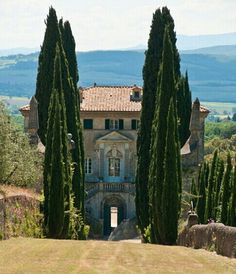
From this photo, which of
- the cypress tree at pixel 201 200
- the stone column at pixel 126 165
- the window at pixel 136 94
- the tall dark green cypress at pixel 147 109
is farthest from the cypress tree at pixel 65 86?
the stone column at pixel 126 165

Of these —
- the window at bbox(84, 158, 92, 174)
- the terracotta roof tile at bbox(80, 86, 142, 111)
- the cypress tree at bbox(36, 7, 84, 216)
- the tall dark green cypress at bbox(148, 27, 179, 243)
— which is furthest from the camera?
the window at bbox(84, 158, 92, 174)

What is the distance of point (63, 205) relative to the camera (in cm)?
3041

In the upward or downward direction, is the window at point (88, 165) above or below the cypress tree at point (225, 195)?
below

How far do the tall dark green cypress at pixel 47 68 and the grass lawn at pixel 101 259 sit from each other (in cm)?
2530

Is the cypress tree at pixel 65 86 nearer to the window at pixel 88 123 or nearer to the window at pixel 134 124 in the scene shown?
the window at pixel 88 123

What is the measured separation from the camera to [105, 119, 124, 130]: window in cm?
6866

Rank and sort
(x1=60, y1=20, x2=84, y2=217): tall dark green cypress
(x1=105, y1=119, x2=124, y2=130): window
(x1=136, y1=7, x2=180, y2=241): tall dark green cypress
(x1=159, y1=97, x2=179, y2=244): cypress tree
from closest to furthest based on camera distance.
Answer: (x1=159, y1=97, x2=179, y2=244): cypress tree, (x1=60, y1=20, x2=84, y2=217): tall dark green cypress, (x1=136, y1=7, x2=180, y2=241): tall dark green cypress, (x1=105, y1=119, x2=124, y2=130): window

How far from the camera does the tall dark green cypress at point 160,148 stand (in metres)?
31.4

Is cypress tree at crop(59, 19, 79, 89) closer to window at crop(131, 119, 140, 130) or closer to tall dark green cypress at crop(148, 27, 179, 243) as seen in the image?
window at crop(131, 119, 140, 130)

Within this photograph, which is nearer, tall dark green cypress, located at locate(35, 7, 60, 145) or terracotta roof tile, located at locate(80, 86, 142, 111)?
tall dark green cypress, located at locate(35, 7, 60, 145)

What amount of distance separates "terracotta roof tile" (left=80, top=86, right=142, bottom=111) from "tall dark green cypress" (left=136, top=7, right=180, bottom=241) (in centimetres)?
1852

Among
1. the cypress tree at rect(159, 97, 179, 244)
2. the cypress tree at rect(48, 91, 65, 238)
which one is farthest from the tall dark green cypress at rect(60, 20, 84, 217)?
the cypress tree at rect(159, 97, 179, 244)

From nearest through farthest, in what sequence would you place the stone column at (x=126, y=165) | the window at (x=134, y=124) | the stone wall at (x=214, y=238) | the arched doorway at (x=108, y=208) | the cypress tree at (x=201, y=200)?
the stone wall at (x=214, y=238) < the cypress tree at (x=201, y=200) < the arched doorway at (x=108, y=208) < the window at (x=134, y=124) < the stone column at (x=126, y=165)

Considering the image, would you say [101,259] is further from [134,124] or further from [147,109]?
[134,124]
